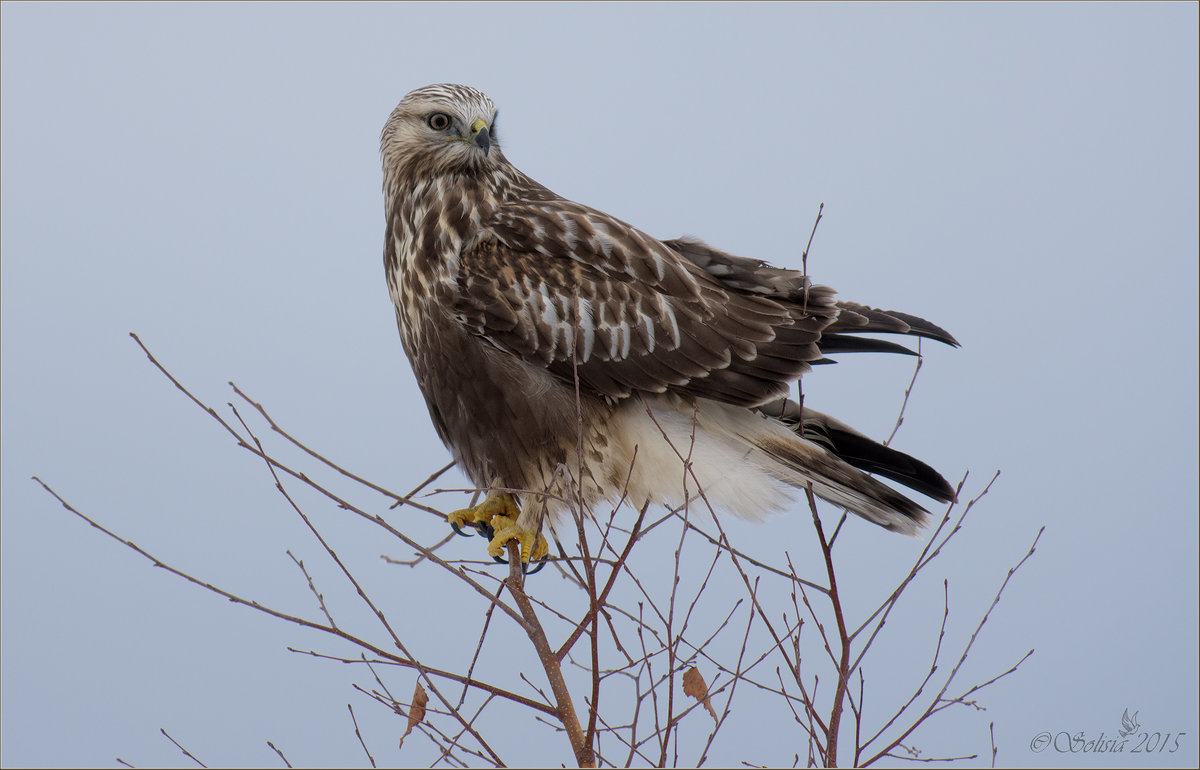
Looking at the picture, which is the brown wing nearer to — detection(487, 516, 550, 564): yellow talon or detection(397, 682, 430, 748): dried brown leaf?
detection(487, 516, 550, 564): yellow talon

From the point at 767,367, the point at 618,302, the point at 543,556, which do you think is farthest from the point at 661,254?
the point at 543,556

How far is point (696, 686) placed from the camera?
2.19 m

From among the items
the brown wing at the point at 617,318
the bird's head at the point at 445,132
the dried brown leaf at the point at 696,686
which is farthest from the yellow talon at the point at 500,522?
the bird's head at the point at 445,132

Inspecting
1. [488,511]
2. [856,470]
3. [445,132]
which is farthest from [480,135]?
[856,470]

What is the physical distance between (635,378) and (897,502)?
767mm

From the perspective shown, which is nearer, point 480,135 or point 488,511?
point 480,135

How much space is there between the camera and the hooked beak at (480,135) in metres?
2.99

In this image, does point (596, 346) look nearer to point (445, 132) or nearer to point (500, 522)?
point (500, 522)

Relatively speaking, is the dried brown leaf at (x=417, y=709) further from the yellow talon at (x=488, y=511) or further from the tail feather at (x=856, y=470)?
the tail feather at (x=856, y=470)

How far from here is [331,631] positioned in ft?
6.85

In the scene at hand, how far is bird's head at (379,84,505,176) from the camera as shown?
3.05 meters

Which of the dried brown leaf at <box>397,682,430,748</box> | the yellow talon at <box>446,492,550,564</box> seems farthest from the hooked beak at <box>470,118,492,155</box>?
the dried brown leaf at <box>397,682,430,748</box>

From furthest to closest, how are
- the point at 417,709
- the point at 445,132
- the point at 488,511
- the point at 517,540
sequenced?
1. the point at 488,511
2. the point at 445,132
3. the point at 517,540
4. the point at 417,709

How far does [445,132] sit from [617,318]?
29.3 inches
